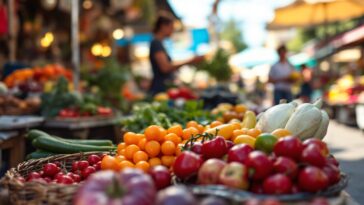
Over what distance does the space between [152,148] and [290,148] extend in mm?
1092

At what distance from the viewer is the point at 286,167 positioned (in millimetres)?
2104

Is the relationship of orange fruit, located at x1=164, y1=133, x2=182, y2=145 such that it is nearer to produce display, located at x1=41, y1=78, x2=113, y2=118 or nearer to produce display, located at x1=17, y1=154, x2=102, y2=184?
produce display, located at x1=17, y1=154, x2=102, y2=184

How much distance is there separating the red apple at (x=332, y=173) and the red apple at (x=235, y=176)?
1.39ft

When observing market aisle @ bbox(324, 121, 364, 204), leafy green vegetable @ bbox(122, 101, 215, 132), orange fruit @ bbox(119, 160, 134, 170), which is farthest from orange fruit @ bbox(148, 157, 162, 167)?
market aisle @ bbox(324, 121, 364, 204)

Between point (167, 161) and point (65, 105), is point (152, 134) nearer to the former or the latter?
point (167, 161)

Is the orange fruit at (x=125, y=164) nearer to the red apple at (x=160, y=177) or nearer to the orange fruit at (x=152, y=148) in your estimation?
the orange fruit at (x=152, y=148)

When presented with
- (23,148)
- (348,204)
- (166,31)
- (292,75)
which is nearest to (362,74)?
(292,75)

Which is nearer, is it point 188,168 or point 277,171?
point 277,171

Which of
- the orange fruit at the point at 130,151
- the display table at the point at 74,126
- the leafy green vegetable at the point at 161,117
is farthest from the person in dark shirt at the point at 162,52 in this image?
the orange fruit at the point at 130,151

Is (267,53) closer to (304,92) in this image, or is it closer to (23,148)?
(304,92)

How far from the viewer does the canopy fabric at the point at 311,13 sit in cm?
1435

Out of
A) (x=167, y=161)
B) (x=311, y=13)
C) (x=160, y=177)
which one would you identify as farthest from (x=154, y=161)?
(x=311, y=13)

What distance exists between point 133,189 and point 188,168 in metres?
0.61

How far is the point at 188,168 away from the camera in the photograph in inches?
91.0
